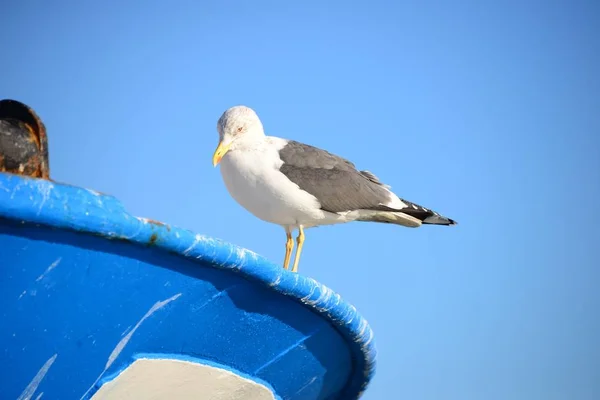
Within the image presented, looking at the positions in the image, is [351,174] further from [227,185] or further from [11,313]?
[11,313]

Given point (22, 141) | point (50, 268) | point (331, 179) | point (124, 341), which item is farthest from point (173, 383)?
point (331, 179)

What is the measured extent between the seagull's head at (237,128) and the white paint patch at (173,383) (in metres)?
2.56

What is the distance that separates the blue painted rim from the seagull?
2139 millimetres

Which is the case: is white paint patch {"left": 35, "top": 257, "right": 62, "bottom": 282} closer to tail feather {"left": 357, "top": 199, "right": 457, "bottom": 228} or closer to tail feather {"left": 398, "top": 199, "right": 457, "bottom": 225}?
tail feather {"left": 357, "top": 199, "right": 457, "bottom": 228}

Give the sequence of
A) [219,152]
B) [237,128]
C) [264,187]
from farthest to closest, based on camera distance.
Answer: [237,128] → [219,152] → [264,187]

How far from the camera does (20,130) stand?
296 cm

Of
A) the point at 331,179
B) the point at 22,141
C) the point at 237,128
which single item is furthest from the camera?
the point at 331,179

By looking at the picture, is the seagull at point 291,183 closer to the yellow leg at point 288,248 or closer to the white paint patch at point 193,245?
the yellow leg at point 288,248

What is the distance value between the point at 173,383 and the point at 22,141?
124 centimetres

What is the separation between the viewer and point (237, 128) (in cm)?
616

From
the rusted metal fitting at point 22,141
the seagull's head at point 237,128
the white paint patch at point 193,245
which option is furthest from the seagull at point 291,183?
the white paint patch at point 193,245

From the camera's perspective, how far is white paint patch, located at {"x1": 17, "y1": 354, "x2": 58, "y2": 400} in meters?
2.80

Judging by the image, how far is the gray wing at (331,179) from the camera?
6.02m

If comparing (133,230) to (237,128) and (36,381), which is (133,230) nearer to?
(36,381)
